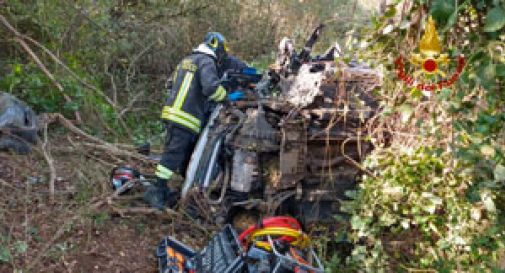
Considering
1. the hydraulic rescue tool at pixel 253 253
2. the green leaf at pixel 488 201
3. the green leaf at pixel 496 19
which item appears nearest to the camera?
the green leaf at pixel 496 19

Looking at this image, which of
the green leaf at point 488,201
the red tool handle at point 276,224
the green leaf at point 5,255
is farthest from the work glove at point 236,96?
the green leaf at point 488,201

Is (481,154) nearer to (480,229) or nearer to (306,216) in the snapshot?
(480,229)

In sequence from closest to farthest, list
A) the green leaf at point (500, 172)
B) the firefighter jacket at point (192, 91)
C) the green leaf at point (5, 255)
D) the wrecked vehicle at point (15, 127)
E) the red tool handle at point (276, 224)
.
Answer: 1. the green leaf at point (500, 172)
2. the green leaf at point (5, 255)
3. the red tool handle at point (276, 224)
4. the firefighter jacket at point (192, 91)
5. the wrecked vehicle at point (15, 127)

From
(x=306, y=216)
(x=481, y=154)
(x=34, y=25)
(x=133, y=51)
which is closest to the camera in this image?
(x=481, y=154)

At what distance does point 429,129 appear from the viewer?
9.16 ft

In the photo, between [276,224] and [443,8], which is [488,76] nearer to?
[443,8]

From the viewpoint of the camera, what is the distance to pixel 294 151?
427 cm

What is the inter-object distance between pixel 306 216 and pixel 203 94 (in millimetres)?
1650

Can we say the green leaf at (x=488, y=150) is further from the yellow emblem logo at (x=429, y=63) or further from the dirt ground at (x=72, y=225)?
the dirt ground at (x=72, y=225)

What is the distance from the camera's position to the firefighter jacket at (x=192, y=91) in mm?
5070

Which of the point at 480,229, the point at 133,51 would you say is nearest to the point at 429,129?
the point at 480,229

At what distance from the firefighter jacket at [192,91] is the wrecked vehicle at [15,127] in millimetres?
1571

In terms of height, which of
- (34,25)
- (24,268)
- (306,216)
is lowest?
(24,268)

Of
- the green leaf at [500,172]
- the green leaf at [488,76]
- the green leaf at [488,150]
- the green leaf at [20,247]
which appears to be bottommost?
the green leaf at [20,247]
